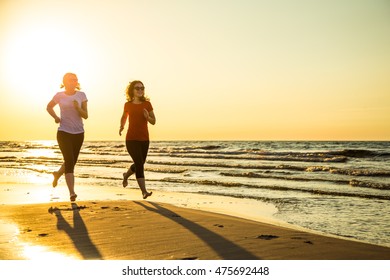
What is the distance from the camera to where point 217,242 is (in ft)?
15.1

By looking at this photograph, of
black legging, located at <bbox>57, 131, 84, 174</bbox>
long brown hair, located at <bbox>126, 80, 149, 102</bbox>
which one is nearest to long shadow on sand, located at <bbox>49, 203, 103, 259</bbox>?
black legging, located at <bbox>57, 131, 84, 174</bbox>

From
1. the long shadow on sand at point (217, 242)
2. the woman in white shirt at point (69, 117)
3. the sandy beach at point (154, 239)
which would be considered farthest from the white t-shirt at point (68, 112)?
the long shadow on sand at point (217, 242)

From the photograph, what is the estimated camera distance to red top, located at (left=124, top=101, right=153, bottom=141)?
26.2 ft

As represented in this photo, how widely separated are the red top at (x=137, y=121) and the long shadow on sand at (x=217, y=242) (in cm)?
211

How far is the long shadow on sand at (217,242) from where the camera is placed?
4078 millimetres

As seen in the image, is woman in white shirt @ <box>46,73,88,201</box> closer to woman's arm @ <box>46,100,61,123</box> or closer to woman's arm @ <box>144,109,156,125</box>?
woman's arm @ <box>46,100,61,123</box>

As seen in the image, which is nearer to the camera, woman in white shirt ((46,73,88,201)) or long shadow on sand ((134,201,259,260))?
long shadow on sand ((134,201,259,260))

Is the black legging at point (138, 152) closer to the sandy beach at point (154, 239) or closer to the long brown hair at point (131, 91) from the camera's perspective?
the long brown hair at point (131, 91)

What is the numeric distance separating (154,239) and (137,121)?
11.8ft

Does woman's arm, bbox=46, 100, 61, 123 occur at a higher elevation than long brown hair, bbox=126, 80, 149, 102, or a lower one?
lower

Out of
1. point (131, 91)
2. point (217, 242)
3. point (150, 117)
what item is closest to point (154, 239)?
point (217, 242)

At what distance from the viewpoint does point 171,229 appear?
5305 mm

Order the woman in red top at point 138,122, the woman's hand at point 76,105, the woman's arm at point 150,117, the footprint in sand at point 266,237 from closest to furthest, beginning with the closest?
the footprint in sand at point 266,237, the woman's hand at point 76,105, the woman's arm at point 150,117, the woman in red top at point 138,122
